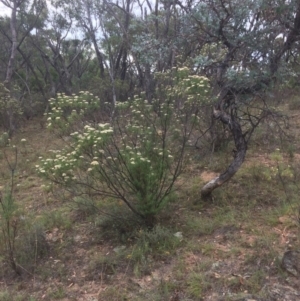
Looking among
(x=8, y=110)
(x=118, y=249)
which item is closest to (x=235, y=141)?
(x=118, y=249)

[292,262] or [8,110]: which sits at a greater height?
[8,110]

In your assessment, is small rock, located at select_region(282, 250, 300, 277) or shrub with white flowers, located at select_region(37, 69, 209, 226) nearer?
small rock, located at select_region(282, 250, 300, 277)

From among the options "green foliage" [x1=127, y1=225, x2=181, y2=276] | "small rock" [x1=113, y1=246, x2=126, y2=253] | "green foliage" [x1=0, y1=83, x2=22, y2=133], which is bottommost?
"small rock" [x1=113, y1=246, x2=126, y2=253]

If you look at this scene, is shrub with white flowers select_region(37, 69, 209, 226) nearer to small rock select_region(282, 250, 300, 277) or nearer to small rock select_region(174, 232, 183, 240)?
small rock select_region(174, 232, 183, 240)

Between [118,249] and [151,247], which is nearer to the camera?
[151,247]

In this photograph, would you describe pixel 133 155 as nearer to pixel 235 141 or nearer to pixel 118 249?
pixel 118 249

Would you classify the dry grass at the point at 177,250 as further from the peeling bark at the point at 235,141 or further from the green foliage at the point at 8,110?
the green foliage at the point at 8,110

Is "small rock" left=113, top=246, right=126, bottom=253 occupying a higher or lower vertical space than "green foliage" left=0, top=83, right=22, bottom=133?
lower

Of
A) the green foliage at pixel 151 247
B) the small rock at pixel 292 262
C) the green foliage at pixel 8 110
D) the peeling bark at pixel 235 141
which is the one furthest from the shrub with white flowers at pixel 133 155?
the green foliage at pixel 8 110

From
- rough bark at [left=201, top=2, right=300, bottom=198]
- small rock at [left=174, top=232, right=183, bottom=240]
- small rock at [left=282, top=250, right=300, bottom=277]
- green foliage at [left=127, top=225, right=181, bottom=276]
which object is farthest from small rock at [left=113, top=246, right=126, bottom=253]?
small rock at [left=282, top=250, right=300, bottom=277]

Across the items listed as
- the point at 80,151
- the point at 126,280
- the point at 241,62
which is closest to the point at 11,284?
the point at 126,280

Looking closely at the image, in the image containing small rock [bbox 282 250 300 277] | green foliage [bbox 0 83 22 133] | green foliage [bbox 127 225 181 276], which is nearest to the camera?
small rock [bbox 282 250 300 277]

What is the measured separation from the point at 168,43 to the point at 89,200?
222 cm

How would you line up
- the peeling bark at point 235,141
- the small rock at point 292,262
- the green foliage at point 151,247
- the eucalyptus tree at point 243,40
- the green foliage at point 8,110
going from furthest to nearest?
1. the green foliage at point 8,110
2. the peeling bark at point 235,141
3. the eucalyptus tree at point 243,40
4. the green foliage at point 151,247
5. the small rock at point 292,262
